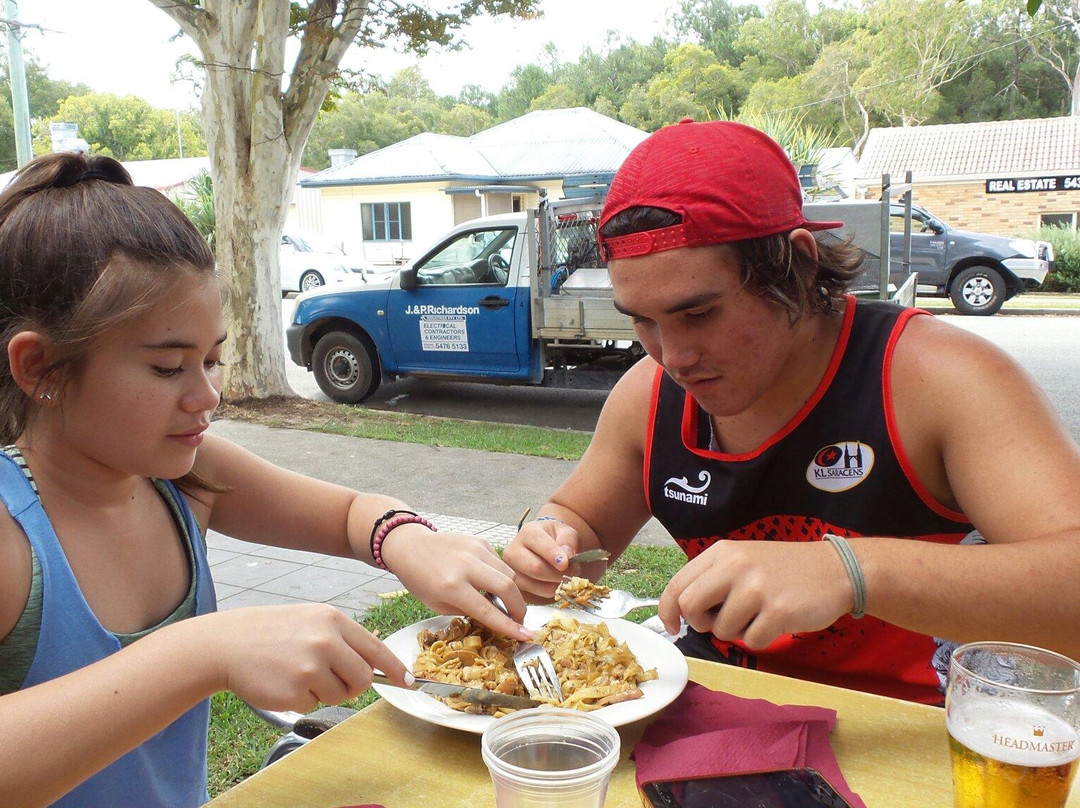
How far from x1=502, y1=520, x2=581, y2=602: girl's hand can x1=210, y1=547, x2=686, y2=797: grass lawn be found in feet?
3.68

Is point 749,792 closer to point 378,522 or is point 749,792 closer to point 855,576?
point 855,576

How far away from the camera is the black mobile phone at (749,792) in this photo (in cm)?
108

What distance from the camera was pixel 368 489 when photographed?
6562 mm

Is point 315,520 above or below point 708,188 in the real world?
below

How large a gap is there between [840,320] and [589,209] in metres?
7.23

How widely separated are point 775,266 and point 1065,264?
23.9 metres

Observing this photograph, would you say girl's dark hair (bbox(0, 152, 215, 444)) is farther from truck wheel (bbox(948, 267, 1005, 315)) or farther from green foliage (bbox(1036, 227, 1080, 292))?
green foliage (bbox(1036, 227, 1080, 292))

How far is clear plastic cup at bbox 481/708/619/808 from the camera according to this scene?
1.04 metres

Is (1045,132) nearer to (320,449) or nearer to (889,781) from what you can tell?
(320,449)

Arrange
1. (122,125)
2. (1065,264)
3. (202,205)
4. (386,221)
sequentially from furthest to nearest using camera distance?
(122,125) < (386,221) < (1065,264) < (202,205)

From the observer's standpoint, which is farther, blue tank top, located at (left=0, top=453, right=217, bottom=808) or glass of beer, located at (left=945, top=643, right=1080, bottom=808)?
blue tank top, located at (left=0, top=453, right=217, bottom=808)

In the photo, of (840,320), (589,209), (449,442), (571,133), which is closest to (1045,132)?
(571,133)

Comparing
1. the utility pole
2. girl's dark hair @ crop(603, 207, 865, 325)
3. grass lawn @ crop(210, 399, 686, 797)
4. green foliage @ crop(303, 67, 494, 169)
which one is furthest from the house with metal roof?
green foliage @ crop(303, 67, 494, 169)

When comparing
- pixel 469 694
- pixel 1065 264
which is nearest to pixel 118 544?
pixel 469 694
